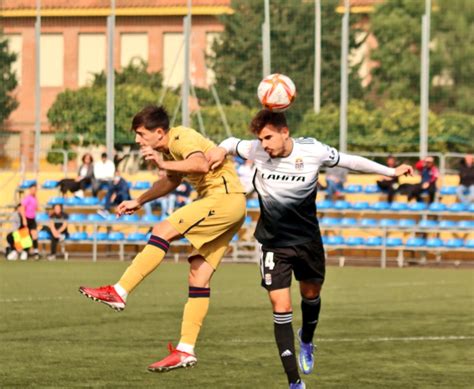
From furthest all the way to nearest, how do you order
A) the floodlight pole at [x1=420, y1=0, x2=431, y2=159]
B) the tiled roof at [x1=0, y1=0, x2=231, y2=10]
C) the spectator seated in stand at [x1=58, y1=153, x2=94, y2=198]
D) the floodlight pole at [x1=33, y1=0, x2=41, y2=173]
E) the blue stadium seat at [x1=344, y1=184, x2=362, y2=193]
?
the tiled roof at [x1=0, y1=0, x2=231, y2=10]
the floodlight pole at [x1=33, y1=0, x2=41, y2=173]
the spectator seated in stand at [x1=58, y1=153, x2=94, y2=198]
the floodlight pole at [x1=420, y1=0, x2=431, y2=159]
the blue stadium seat at [x1=344, y1=184, x2=362, y2=193]

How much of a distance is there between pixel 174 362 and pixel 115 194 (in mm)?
19915

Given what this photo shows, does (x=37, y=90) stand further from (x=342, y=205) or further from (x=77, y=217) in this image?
(x=342, y=205)

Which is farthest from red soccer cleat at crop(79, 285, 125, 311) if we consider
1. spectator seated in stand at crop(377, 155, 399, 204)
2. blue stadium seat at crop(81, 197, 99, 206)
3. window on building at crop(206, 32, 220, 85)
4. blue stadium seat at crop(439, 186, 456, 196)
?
window on building at crop(206, 32, 220, 85)

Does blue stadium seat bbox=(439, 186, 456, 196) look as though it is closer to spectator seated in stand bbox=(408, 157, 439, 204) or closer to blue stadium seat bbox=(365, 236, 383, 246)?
spectator seated in stand bbox=(408, 157, 439, 204)

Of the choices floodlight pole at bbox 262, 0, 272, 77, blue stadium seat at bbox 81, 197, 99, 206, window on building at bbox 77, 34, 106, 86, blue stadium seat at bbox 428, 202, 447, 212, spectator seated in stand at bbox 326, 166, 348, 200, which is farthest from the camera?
window on building at bbox 77, 34, 106, 86

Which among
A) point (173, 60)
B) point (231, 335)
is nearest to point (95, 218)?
point (173, 60)

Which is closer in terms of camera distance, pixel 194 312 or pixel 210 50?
pixel 194 312

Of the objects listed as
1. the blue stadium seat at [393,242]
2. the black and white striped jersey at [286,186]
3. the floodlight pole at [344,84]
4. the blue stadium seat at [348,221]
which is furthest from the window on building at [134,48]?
the black and white striped jersey at [286,186]

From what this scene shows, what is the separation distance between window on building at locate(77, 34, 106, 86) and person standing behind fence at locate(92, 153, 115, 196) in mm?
5418

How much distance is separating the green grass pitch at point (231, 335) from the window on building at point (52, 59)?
12.8 meters

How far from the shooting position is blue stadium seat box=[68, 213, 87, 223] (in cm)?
2857

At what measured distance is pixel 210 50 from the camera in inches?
1336

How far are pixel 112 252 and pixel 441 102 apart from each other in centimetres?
882

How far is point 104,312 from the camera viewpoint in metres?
15.8
